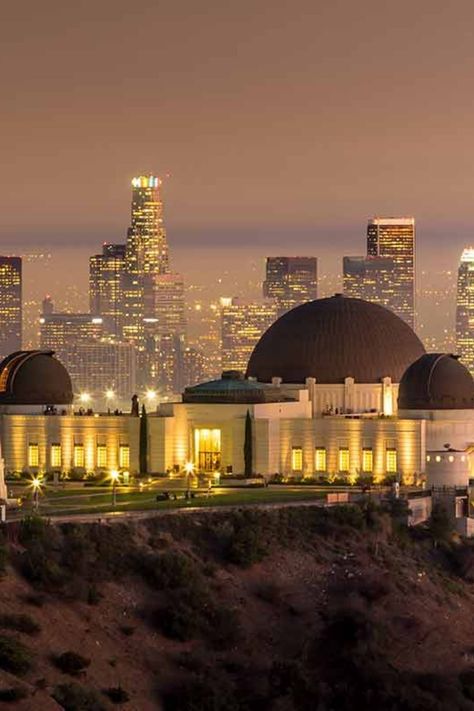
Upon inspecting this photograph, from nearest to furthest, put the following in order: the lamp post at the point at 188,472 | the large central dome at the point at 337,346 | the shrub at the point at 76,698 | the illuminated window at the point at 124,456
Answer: the shrub at the point at 76,698
the lamp post at the point at 188,472
the illuminated window at the point at 124,456
the large central dome at the point at 337,346

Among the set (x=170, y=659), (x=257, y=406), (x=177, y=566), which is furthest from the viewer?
(x=257, y=406)

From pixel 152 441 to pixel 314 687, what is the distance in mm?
39199

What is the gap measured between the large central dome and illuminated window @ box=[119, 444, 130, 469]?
13046mm

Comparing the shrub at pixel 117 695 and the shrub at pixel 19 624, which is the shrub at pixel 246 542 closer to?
the shrub at pixel 19 624

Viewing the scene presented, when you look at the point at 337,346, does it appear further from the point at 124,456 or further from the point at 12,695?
the point at 12,695

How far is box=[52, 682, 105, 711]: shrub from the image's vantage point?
273 feet

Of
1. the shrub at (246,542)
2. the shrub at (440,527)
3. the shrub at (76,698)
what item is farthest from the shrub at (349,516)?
the shrub at (76,698)

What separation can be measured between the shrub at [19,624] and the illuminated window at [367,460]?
1615 inches

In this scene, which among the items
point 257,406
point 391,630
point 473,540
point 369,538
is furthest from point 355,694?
point 257,406

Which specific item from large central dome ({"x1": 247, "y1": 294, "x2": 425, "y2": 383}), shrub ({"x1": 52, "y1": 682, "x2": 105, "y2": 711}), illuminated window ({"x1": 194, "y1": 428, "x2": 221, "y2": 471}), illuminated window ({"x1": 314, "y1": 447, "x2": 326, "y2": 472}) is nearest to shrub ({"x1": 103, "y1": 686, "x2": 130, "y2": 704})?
shrub ({"x1": 52, "y1": 682, "x2": 105, "y2": 711})

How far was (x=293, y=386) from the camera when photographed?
455 ft

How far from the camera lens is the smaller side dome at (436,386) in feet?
425

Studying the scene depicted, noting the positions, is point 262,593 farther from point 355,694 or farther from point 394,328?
point 394,328

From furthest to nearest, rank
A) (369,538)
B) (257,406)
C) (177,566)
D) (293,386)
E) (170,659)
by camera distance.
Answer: (293,386)
(257,406)
(369,538)
(177,566)
(170,659)
